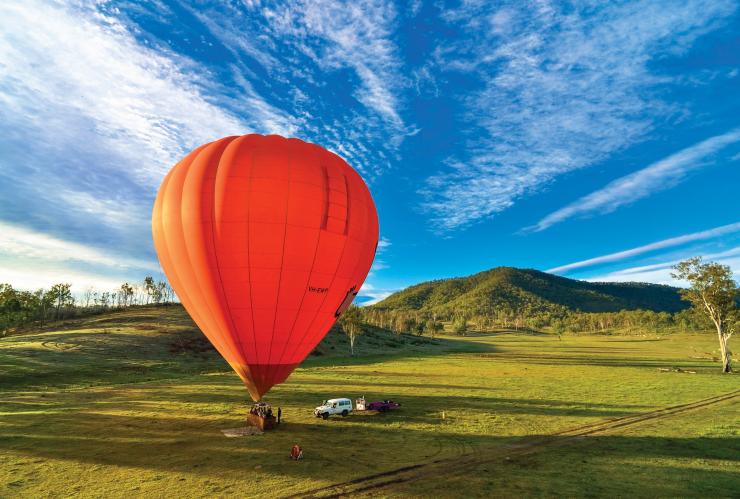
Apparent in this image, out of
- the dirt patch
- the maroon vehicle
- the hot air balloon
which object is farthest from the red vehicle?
the hot air balloon

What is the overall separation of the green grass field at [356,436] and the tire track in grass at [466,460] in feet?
1.27

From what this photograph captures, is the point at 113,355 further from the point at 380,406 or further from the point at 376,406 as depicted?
the point at 380,406

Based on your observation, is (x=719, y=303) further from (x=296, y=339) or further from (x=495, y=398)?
(x=296, y=339)

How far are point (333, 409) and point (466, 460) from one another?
473 inches

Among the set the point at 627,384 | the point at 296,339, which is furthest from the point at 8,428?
the point at 627,384

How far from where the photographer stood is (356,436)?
23.5 metres

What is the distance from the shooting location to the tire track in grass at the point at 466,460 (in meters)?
15.7

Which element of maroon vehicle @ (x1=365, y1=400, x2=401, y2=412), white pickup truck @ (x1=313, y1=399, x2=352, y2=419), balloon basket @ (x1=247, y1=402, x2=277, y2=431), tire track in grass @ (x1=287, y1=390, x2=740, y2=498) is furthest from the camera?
maroon vehicle @ (x1=365, y1=400, x2=401, y2=412)

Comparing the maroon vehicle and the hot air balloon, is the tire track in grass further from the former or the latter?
the maroon vehicle

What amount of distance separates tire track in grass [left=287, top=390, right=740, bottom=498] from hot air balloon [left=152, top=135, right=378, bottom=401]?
307 inches

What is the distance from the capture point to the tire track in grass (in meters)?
15.7

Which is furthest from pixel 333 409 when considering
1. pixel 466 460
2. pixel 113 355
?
pixel 113 355

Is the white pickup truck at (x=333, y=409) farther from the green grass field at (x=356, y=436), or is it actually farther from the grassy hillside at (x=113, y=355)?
the grassy hillside at (x=113, y=355)

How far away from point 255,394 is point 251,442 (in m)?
2.80
